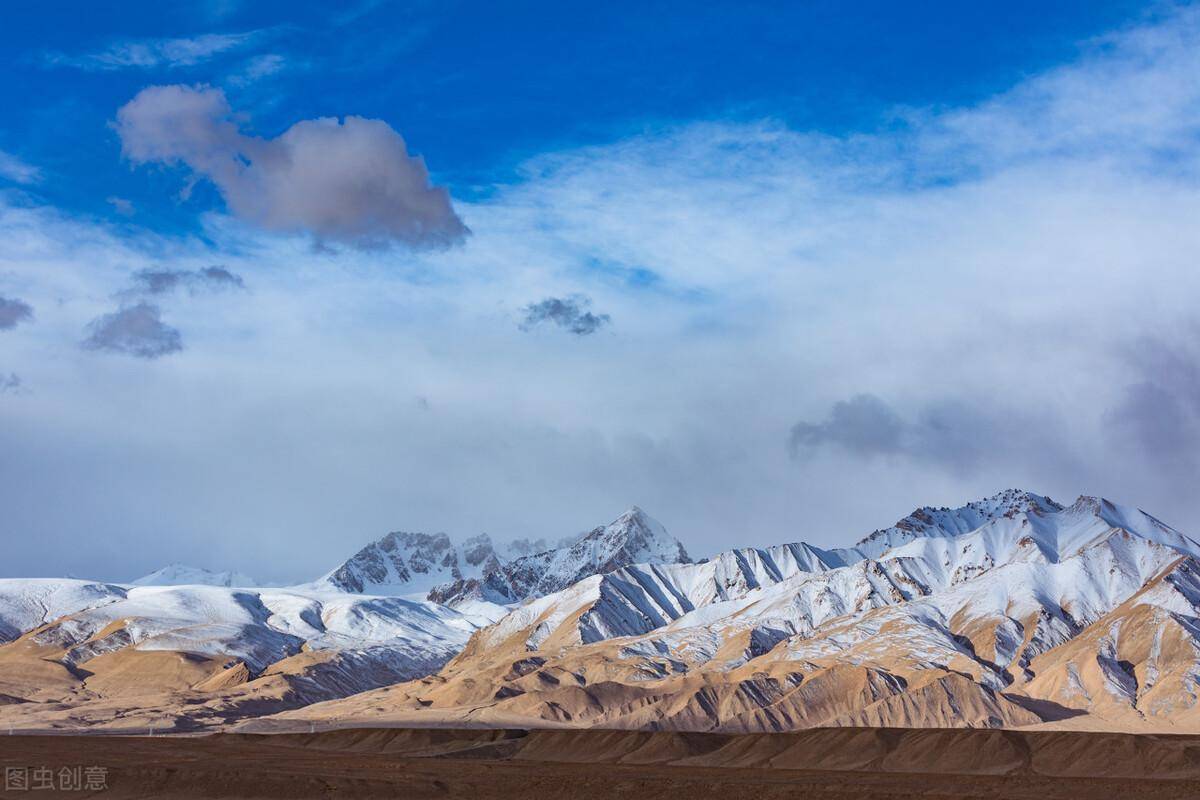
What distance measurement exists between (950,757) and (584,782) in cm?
5863

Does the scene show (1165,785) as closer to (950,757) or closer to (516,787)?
(950,757)

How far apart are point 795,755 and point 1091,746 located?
35.8 metres

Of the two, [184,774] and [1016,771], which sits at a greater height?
[184,774]

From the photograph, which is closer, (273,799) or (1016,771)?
(273,799)

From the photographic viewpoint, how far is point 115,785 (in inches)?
5212

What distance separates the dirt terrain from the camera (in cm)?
12938

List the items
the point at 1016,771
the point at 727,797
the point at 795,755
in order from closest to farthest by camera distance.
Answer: the point at 727,797
the point at 1016,771
the point at 795,755

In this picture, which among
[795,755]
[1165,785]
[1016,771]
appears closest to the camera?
[1165,785]

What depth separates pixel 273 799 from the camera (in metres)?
129

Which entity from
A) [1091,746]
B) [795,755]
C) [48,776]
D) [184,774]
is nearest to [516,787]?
[184,774]

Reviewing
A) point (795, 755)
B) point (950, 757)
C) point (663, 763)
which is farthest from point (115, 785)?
point (950, 757)

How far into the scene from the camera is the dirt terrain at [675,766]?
129375mm

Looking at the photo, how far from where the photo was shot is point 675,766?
17112 cm

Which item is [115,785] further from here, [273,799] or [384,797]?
[384,797]
